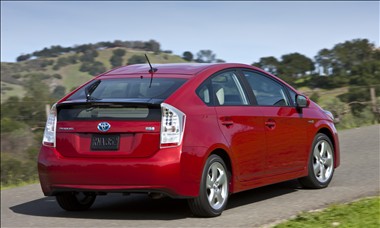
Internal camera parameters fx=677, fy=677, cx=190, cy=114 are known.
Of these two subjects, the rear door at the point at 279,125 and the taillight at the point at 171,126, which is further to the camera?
the rear door at the point at 279,125

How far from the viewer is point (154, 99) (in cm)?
679

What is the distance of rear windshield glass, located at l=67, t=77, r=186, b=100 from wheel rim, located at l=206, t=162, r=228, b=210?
92 cm

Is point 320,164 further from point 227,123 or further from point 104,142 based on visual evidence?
point 104,142

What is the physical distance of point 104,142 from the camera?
6766 mm

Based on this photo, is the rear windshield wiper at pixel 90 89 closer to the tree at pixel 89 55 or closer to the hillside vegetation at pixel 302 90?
the hillside vegetation at pixel 302 90

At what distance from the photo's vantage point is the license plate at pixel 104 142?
6.72m

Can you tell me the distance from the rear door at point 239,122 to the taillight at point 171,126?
591 mm

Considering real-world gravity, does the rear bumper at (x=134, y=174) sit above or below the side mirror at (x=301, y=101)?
below

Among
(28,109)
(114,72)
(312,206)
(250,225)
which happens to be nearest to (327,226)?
(250,225)

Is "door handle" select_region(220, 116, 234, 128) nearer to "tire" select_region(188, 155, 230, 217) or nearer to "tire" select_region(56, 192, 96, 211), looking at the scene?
"tire" select_region(188, 155, 230, 217)

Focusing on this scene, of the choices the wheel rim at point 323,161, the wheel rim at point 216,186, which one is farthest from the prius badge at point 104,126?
the wheel rim at point 323,161

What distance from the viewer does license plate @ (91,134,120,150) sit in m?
6.72

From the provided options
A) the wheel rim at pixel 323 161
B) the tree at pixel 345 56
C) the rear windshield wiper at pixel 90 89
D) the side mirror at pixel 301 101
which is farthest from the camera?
the tree at pixel 345 56

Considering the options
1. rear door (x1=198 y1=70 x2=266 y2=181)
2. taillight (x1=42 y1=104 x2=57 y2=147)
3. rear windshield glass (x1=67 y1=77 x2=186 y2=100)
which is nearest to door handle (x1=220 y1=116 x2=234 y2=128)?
rear door (x1=198 y1=70 x2=266 y2=181)
